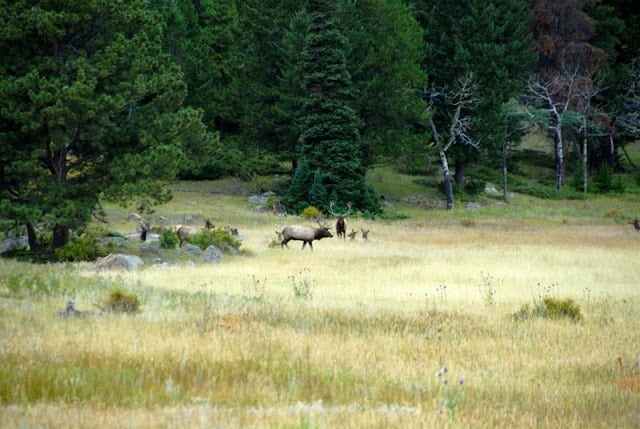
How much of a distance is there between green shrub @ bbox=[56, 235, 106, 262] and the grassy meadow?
1.75 m

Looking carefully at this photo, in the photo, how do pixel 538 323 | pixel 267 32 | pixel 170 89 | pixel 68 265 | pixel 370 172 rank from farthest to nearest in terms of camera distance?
pixel 370 172 → pixel 267 32 → pixel 170 89 → pixel 68 265 → pixel 538 323

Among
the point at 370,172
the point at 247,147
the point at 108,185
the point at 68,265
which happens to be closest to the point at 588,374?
the point at 68,265

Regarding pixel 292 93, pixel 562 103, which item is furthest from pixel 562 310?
pixel 562 103

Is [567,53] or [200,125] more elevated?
[567,53]

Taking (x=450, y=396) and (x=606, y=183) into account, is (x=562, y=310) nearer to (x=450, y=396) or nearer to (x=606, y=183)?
(x=450, y=396)

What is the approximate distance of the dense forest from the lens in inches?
849

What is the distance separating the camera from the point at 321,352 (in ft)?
27.0

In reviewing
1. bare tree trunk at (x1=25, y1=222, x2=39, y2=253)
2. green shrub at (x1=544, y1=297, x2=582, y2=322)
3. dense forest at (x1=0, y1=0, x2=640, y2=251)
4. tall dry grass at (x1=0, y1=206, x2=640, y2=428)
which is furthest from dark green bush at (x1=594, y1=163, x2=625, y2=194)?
green shrub at (x1=544, y1=297, x2=582, y2=322)

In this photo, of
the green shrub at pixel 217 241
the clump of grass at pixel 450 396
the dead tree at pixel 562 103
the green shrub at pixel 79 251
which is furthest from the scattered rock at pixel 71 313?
the dead tree at pixel 562 103

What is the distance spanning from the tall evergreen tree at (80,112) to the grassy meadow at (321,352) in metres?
2.96

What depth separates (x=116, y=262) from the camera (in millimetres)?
20875

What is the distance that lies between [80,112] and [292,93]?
30.8 metres

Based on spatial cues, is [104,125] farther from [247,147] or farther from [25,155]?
[247,147]

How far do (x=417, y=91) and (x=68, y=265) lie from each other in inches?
1520
